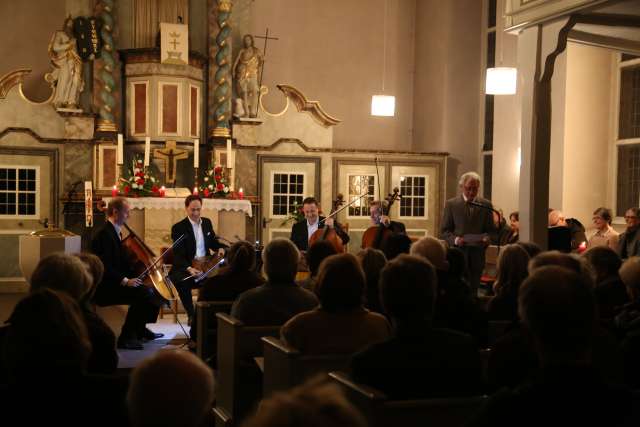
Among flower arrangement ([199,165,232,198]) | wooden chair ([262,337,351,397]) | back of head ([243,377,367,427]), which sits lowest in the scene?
wooden chair ([262,337,351,397])

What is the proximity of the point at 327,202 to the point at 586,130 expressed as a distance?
4603 mm

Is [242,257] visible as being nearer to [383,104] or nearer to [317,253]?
[317,253]

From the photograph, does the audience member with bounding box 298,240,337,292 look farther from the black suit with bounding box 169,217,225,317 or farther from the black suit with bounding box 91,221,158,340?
the black suit with bounding box 169,217,225,317

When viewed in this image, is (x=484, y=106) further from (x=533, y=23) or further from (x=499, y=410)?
(x=499, y=410)

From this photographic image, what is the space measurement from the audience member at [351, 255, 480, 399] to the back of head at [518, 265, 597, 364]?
0.53 metres

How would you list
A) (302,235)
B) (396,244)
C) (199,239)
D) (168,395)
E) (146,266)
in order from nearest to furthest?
(168,395)
(396,244)
(146,266)
(199,239)
(302,235)

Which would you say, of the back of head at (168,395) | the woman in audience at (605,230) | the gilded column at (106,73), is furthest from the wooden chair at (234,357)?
the gilded column at (106,73)

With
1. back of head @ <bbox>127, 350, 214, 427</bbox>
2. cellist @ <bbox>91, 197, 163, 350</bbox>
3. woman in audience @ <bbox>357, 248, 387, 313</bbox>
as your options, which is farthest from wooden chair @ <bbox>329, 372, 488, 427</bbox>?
cellist @ <bbox>91, 197, 163, 350</bbox>

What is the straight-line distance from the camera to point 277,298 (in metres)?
4.30

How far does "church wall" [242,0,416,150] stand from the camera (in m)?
15.3

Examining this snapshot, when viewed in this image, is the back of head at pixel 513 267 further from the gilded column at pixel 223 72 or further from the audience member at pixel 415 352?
the gilded column at pixel 223 72

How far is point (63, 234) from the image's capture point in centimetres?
915

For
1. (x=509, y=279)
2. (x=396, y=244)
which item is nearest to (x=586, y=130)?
(x=396, y=244)

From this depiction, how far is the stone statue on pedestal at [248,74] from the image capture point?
13.7m
